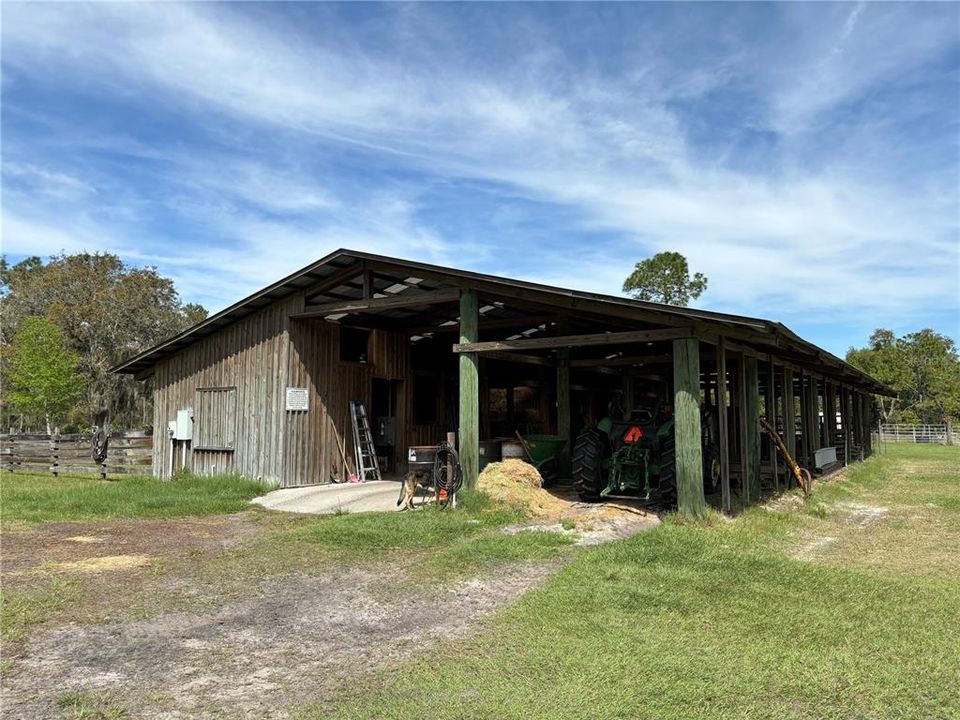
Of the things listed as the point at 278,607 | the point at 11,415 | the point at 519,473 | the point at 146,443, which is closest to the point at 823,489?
the point at 519,473

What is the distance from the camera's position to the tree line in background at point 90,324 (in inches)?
1272

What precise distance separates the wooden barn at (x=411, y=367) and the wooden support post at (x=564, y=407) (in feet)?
0.16

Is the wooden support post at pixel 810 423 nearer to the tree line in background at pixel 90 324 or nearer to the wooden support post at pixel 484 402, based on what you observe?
the wooden support post at pixel 484 402

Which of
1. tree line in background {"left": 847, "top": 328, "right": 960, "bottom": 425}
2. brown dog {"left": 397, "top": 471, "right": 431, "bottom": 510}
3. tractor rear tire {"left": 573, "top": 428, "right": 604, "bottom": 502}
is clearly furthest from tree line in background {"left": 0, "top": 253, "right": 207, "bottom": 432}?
tree line in background {"left": 847, "top": 328, "right": 960, "bottom": 425}

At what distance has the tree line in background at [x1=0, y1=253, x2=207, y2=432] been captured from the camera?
32.3 meters

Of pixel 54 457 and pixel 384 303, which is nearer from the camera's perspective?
pixel 384 303

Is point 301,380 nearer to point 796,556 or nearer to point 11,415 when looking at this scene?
point 796,556

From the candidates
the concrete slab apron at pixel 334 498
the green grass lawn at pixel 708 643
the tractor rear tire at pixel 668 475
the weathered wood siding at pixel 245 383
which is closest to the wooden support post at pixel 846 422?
the tractor rear tire at pixel 668 475

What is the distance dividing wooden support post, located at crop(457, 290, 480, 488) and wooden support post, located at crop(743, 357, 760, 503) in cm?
458

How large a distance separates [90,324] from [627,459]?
32.4m

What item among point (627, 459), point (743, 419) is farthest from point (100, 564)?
point (743, 419)

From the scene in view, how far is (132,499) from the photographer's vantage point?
1241 centimetres

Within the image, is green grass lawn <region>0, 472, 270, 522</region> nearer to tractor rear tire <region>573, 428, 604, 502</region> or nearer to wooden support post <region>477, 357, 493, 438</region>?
tractor rear tire <region>573, 428, 604, 502</region>

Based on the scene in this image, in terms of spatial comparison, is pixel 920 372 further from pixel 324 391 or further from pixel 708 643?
pixel 708 643
